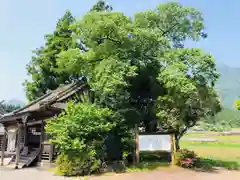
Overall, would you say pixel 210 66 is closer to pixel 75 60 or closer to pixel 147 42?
pixel 147 42

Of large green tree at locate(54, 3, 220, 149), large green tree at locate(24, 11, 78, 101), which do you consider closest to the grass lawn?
large green tree at locate(54, 3, 220, 149)

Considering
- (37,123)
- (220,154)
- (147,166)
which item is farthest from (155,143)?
(220,154)

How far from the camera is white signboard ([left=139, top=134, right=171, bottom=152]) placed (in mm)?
15109

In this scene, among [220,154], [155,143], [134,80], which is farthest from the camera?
[220,154]

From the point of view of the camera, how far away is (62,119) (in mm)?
13781

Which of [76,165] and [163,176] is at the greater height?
[76,165]

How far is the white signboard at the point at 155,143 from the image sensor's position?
15109 mm

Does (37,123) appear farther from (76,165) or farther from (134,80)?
(134,80)

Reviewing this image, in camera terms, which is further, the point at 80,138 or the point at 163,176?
the point at 80,138

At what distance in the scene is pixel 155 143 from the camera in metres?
15.2

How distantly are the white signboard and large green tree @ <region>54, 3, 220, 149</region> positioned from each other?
2.89 ft

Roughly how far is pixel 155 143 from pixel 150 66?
215 inches

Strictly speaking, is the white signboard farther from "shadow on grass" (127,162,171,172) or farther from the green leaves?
the green leaves

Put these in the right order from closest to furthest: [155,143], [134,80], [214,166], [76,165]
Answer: [76,165] → [155,143] → [214,166] → [134,80]
